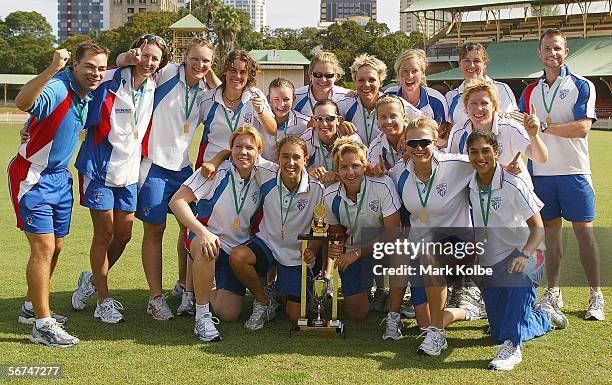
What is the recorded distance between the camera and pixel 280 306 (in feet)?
19.3

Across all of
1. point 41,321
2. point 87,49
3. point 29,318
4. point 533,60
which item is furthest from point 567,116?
point 533,60

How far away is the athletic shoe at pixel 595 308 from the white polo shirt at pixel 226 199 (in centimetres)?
261

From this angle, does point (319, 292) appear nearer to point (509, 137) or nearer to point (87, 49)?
point (509, 137)

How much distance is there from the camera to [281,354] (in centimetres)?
462

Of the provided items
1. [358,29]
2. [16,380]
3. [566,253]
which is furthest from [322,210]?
[358,29]

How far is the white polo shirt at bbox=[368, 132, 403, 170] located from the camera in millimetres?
5438

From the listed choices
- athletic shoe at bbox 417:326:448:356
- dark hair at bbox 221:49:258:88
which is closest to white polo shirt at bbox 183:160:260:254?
dark hair at bbox 221:49:258:88

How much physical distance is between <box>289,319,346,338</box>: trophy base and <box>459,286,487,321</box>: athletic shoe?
38.7 inches

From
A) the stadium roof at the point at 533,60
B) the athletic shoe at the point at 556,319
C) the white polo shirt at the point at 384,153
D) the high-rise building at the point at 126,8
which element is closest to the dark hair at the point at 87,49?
the white polo shirt at the point at 384,153

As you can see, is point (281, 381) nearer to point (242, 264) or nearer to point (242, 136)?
point (242, 264)

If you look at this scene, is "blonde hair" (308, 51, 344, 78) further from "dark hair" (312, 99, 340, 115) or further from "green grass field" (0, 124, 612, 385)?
"green grass field" (0, 124, 612, 385)

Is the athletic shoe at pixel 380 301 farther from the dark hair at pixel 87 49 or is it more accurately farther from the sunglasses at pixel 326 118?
the dark hair at pixel 87 49

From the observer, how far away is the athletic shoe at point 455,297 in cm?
546

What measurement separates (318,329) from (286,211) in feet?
2.96
